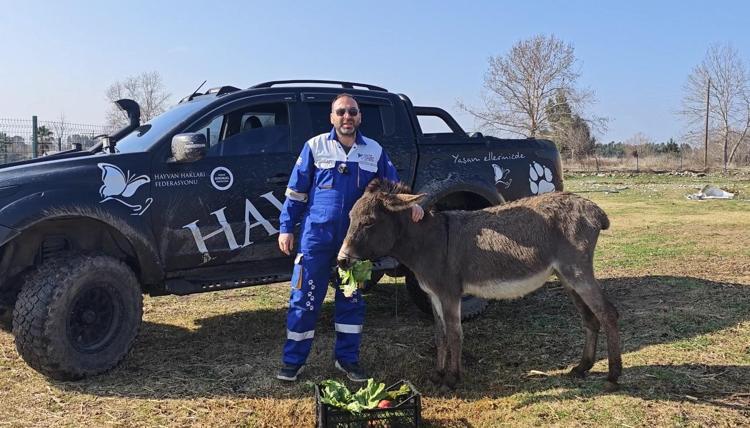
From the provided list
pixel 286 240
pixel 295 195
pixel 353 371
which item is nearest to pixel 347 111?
pixel 295 195

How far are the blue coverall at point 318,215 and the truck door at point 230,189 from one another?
2.35 feet

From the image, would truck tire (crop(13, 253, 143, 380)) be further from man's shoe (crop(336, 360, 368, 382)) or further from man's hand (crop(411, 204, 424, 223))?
man's hand (crop(411, 204, 424, 223))

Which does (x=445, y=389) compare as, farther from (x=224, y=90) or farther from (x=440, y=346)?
(x=224, y=90)

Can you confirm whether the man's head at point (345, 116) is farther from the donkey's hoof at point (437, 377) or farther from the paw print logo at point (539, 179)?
the paw print logo at point (539, 179)

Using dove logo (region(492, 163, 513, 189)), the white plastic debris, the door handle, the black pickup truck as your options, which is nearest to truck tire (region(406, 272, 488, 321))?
the black pickup truck

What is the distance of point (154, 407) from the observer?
4180 mm

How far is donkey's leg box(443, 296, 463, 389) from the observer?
4.49 meters

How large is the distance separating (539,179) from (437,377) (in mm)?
3010

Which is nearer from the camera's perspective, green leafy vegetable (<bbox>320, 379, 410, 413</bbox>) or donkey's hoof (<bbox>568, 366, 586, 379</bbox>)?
green leafy vegetable (<bbox>320, 379, 410, 413</bbox>)

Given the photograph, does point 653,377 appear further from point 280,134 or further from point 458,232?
point 280,134

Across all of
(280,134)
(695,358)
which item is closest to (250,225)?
(280,134)

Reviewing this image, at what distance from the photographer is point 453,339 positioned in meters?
4.49

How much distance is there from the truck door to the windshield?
0.66ft

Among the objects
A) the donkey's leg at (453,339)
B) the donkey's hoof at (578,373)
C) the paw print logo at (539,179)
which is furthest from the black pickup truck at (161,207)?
the donkey's hoof at (578,373)
